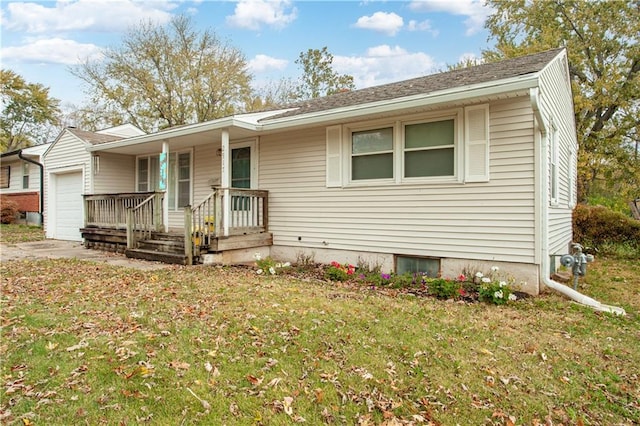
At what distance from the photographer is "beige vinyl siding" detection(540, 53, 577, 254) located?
6.64m

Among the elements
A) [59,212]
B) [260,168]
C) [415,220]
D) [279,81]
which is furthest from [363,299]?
[279,81]

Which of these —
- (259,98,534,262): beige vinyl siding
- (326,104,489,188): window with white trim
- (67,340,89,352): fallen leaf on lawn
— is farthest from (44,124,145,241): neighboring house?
(67,340,89,352): fallen leaf on lawn

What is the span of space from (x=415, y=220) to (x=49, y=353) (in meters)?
5.52

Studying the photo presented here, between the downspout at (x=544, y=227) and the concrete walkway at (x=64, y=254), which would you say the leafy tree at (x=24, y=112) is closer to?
the concrete walkway at (x=64, y=254)

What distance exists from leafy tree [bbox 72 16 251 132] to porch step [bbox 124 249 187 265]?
17.1 metres

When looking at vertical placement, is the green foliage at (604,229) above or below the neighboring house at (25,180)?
below

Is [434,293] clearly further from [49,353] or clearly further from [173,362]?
[49,353]

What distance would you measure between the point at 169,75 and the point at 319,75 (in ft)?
37.8

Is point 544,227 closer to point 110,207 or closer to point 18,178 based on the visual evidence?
point 110,207

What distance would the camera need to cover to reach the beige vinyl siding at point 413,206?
585 centimetres

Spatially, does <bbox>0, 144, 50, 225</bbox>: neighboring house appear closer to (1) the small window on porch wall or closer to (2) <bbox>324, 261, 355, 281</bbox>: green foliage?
(1) the small window on porch wall

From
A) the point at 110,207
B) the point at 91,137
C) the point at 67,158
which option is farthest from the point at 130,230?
the point at 67,158

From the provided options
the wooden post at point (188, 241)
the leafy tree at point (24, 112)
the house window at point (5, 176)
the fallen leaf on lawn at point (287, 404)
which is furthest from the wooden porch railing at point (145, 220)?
the leafy tree at point (24, 112)

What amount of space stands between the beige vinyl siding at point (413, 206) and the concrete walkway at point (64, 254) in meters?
3.02
